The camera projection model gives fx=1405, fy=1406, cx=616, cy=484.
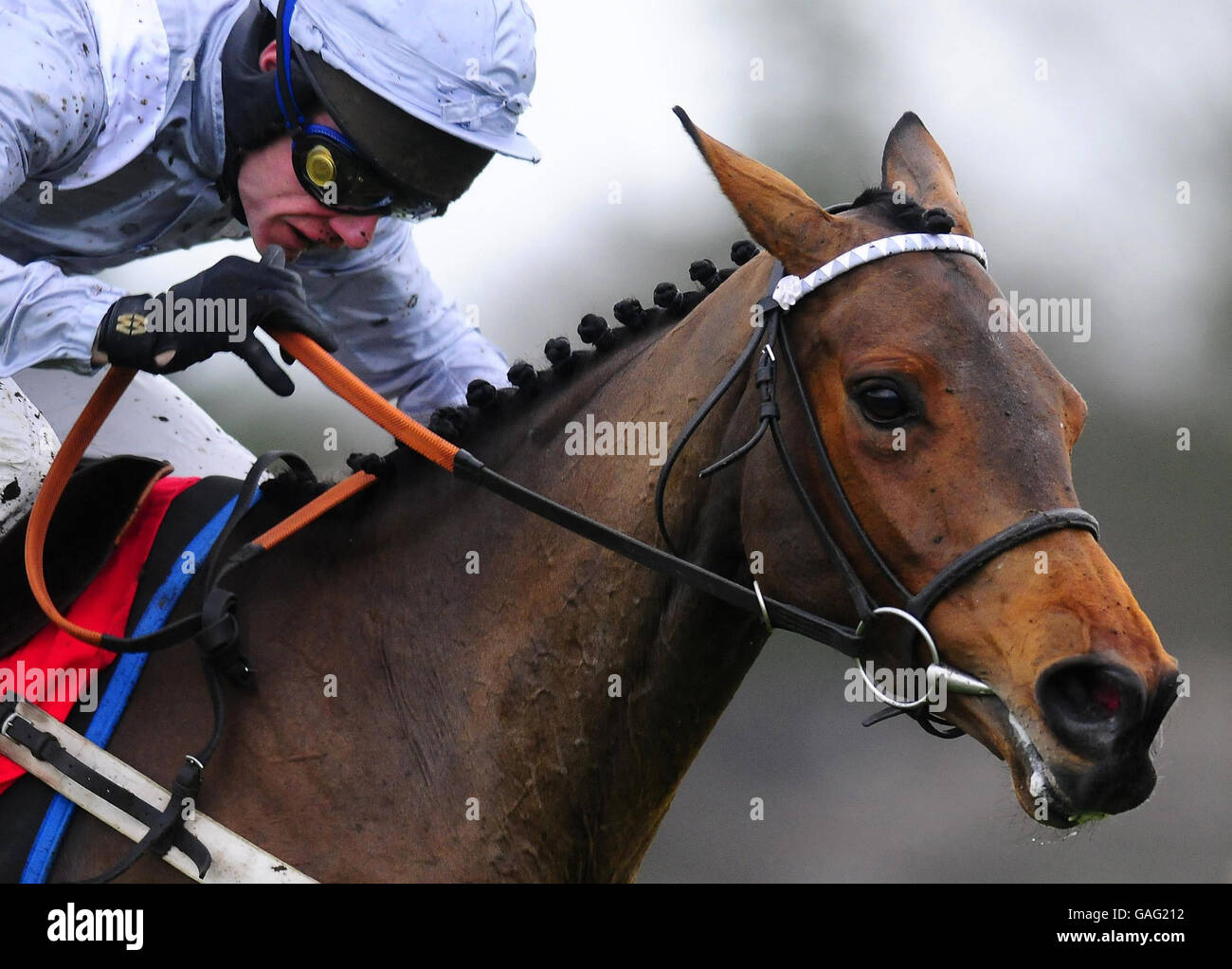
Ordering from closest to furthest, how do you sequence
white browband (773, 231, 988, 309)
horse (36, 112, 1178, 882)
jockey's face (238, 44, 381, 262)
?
horse (36, 112, 1178, 882) → white browband (773, 231, 988, 309) → jockey's face (238, 44, 381, 262)

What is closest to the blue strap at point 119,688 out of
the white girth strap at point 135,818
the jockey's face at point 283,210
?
the white girth strap at point 135,818

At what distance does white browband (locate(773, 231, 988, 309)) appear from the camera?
2418mm

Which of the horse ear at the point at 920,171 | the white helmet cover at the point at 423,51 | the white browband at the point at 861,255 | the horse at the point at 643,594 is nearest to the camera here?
the horse at the point at 643,594

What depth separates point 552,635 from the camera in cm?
255

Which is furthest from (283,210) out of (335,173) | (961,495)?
(961,495)

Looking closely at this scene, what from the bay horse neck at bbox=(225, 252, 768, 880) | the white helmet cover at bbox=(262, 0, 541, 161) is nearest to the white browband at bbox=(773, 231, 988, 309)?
the bay horse neck at bbox=(225, 252, 768, 880)

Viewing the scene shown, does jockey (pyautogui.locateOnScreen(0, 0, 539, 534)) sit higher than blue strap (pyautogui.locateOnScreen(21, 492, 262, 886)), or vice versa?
jockey (pyautogui.locateOnScreen(0, 0, 539, 534))

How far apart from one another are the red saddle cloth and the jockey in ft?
0.68

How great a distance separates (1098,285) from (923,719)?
7572 millimetres

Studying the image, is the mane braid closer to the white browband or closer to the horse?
the horse

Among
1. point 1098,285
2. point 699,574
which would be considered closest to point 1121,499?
point 1098,285

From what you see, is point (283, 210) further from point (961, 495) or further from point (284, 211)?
point (961, 495)

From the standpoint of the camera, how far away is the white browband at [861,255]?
2.42 m

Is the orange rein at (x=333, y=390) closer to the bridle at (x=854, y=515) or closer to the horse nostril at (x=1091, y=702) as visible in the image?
the bridle at (x=854, y=515)
